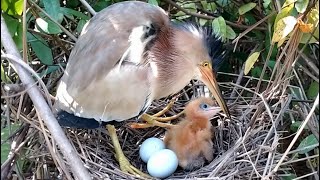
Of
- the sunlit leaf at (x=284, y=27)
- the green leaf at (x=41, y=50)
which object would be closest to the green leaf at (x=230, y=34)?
the sunlit leaf at (x=284, y=27)

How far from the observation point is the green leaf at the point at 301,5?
1.73 meters

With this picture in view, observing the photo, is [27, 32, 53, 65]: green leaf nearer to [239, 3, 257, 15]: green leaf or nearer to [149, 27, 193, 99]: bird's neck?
[149, 27, 193, 99]: bird's neck

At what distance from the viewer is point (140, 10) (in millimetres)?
2094

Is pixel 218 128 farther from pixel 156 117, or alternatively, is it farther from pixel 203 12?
pixel 203 12

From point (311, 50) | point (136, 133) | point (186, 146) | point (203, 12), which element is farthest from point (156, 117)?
point (311, 50)

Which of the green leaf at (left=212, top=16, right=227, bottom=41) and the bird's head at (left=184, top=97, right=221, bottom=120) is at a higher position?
the green leaf at (left=212, top=16, right=227, bottom=41)

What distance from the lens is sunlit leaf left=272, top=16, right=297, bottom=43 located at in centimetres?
170

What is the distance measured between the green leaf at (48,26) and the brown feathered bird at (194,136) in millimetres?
546

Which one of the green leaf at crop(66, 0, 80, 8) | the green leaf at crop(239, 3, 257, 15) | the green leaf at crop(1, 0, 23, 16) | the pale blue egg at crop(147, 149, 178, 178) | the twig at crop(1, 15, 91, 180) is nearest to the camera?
A: the twig at crop(1, 15, 91, 180)

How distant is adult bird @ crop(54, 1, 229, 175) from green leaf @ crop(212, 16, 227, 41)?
5 centimetres

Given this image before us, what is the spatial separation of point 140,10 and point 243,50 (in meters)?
0.53

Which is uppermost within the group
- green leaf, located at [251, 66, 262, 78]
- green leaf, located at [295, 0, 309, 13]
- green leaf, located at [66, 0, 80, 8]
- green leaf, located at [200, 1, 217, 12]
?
green leaf, located at [295, 0, 309, 13]

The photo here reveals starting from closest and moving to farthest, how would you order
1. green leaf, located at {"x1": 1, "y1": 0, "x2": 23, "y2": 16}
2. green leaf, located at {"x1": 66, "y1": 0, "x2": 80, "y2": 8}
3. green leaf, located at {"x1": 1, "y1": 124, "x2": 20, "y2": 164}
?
green leaf, located at {"x1": 1, "y1": 124, "x2": 20, "y2": 164}
green leaf, located at {"x1": 1, "y1": 0, "x2": 23, "y2": 16}
green leaf, located at {"x1": 66, "y1": 0, "x2": 80, "y2": 8}

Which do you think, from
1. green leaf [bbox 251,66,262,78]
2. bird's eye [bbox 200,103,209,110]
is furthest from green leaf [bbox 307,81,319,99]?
bird's eye [bbox 200,103,209,110]
